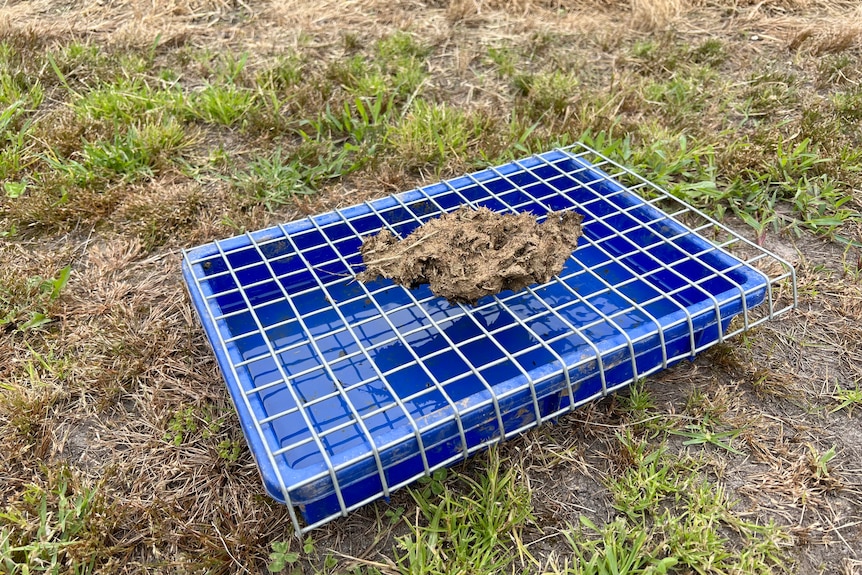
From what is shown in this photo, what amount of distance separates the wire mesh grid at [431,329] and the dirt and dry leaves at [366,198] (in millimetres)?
145

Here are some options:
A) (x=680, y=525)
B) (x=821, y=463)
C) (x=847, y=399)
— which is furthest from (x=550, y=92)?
(x=680, y=525)

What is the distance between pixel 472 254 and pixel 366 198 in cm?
83

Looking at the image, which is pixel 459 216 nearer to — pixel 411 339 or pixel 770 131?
pixel 411 339

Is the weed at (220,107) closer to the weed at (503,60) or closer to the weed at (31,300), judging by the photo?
the weed at (31,300)

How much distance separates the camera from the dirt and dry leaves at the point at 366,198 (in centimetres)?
145

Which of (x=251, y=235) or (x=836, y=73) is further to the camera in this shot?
(x=836, y=73)

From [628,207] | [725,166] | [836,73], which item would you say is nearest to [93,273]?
[628,207]

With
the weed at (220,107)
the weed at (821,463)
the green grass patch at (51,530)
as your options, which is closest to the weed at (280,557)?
the green grass patch at (51,530)

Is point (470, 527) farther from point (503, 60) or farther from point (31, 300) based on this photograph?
point (503, 60)

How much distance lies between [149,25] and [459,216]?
8.54 feet

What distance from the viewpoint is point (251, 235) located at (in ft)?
6.23

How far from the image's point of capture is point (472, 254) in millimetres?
1700

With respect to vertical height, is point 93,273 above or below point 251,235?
below

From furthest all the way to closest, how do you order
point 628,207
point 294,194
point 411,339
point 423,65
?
point 423,65 → point 294,194 → point 628,207 → point 411,339
